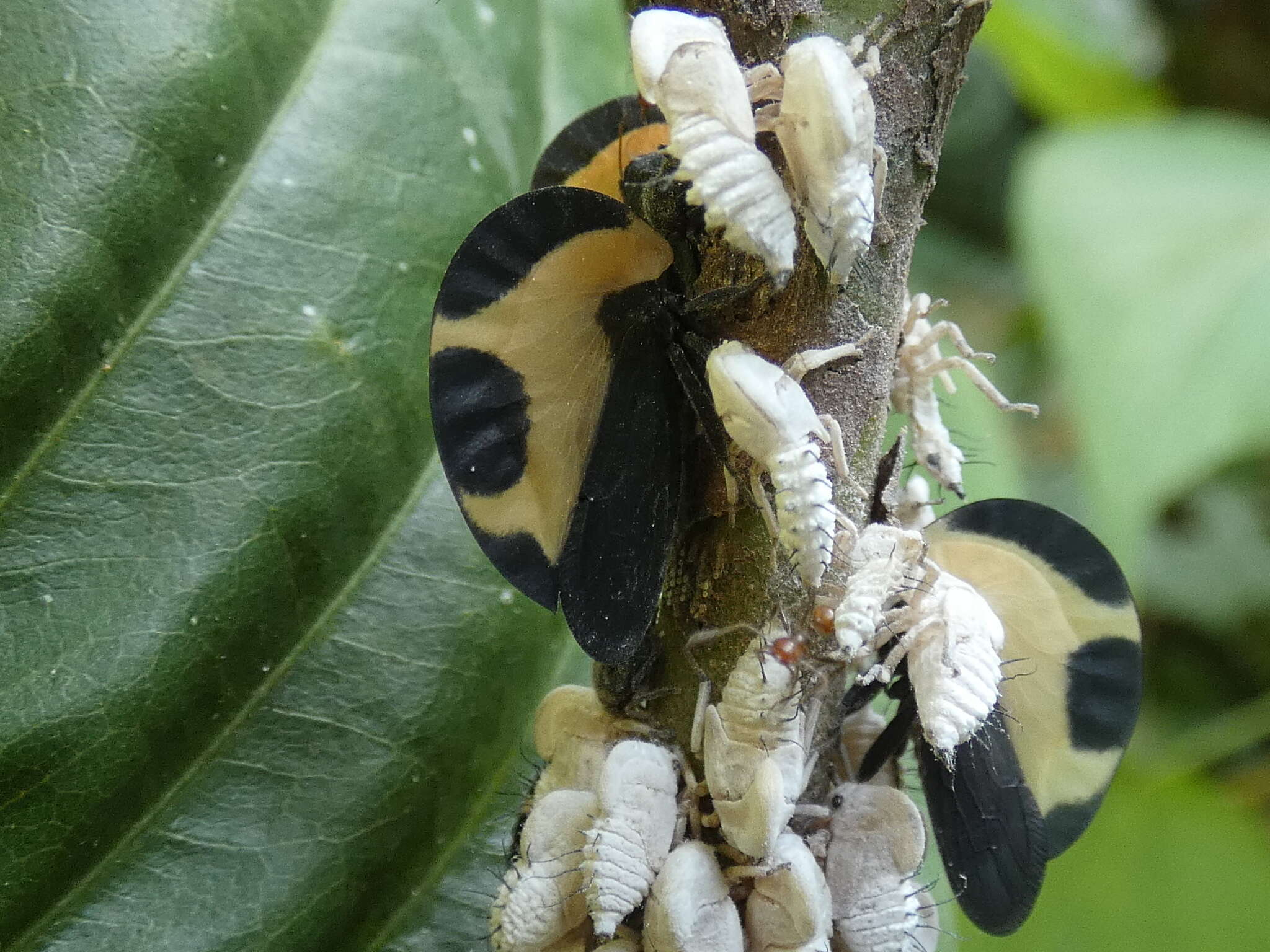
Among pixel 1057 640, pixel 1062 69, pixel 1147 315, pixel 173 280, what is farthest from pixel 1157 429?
pixel 1062 69

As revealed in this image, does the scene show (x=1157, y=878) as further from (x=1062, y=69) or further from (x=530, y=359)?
(x=1062, y=69)

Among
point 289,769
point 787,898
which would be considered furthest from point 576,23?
point 787,898

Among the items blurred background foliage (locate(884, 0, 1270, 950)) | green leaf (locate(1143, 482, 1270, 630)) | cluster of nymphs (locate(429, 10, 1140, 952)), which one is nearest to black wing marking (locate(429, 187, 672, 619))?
cluster of nymphs (locate(429, 10, 1140, 952))

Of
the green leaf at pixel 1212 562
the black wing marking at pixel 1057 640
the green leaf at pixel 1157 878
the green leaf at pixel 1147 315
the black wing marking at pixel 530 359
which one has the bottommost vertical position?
the green leaf at pixel 1212 562

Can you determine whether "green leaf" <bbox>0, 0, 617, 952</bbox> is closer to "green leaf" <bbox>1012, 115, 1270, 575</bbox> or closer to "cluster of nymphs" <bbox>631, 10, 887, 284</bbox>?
"cluster of nymphs" <bbox>631, 10, 887, 284</bbox>

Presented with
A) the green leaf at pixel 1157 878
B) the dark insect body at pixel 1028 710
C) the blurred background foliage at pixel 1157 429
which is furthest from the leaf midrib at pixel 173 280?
the green leaf at pixel 1157 878

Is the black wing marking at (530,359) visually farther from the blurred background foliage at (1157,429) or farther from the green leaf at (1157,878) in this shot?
the green leaf at (1157,878)
